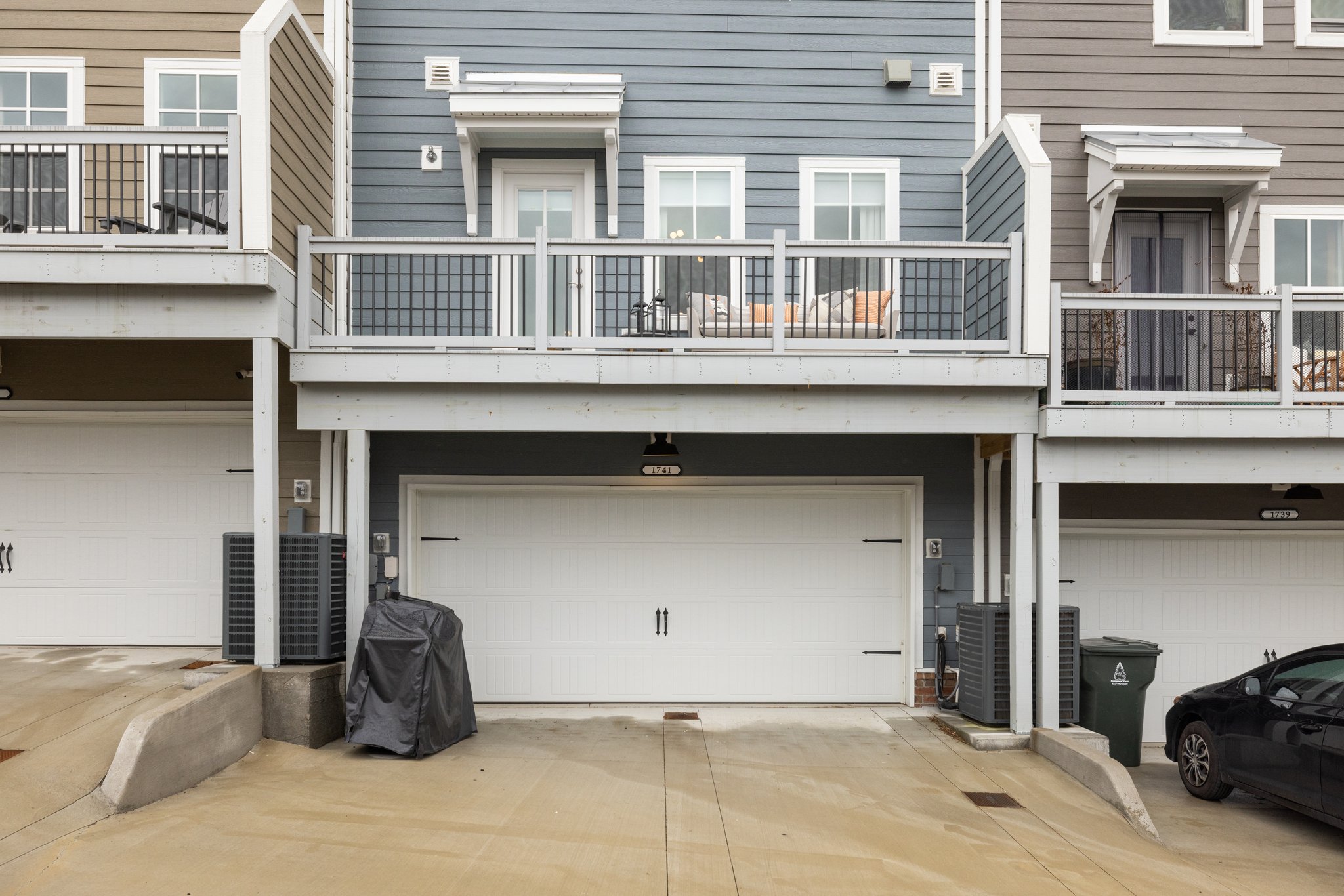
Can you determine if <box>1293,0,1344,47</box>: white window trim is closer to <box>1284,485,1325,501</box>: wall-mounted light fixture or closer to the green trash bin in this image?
<box>1284,485,1325,501</box>: wall-mounted light fixture

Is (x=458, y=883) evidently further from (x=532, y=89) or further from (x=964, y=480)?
(x=532, y=89)

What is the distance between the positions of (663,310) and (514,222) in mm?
1917

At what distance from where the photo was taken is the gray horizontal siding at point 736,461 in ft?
27.5

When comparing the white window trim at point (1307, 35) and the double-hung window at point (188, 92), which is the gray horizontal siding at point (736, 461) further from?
the white window trim at point (1307, 35)

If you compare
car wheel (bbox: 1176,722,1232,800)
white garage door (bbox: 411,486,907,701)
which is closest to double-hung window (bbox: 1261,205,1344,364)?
car wheel (bbox: 1176,722,1232,800)

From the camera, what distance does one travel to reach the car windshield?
19.0 ft

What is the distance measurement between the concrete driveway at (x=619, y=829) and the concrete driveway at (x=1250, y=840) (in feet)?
1.06

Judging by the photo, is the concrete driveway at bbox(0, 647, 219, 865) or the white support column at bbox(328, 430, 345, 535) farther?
the white support column at bbox(328, 430, 345, 535)

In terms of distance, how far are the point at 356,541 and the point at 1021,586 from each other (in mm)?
5046

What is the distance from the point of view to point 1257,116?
8773 millimetres

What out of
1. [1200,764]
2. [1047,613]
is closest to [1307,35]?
[1047,613]

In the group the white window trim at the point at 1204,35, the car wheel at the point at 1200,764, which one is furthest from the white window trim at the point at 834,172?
the car wheel at the point at 1200,764

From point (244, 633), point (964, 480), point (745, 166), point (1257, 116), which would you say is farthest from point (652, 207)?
point (1257, 116)

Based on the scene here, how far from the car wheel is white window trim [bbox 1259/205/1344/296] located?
4.47m
